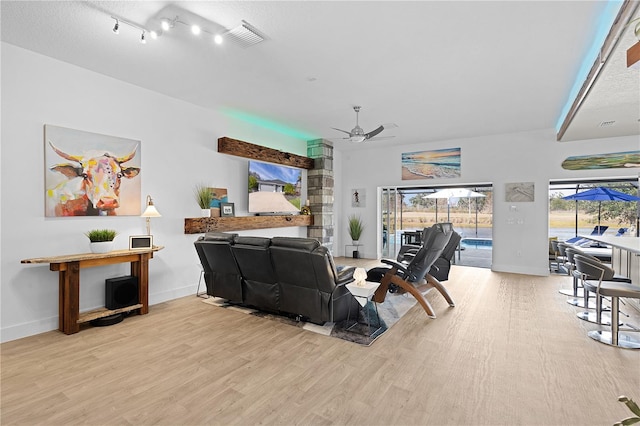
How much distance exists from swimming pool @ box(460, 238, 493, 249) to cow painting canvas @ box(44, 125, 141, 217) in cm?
1077

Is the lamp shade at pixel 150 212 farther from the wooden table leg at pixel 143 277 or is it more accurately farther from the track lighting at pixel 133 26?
the track lighting at pixel 133 26

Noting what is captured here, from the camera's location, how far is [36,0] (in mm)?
2637

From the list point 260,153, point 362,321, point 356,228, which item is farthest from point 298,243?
point 356,228

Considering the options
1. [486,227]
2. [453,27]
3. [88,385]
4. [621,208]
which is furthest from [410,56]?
[486,227]

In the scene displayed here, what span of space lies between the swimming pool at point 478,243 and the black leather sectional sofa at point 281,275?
923 centimetres

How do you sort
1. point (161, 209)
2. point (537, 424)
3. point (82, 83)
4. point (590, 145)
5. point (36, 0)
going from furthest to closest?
point (590, 145) → point (161, 209) → point (82, 83) → point (36, 0) → point (537, 424)

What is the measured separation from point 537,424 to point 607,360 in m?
1.47

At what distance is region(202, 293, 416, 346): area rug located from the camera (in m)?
3.40

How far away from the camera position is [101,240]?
3771 mm

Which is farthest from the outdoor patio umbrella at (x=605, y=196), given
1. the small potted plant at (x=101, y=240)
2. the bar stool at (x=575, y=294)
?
the small potted plant at (x=101, y=240)

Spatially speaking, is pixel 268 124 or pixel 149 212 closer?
pixel 149 212

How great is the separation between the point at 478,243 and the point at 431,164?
5.49m

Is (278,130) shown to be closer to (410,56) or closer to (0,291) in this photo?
(410,56)

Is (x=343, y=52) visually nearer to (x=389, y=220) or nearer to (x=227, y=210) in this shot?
(x=227, y=210)
